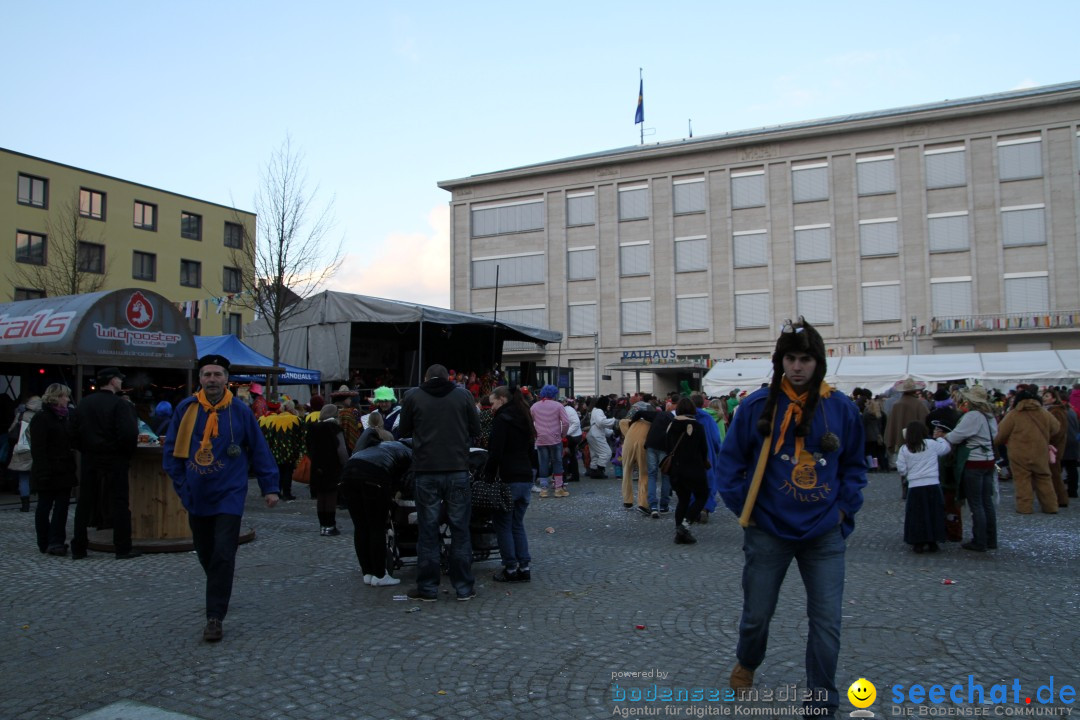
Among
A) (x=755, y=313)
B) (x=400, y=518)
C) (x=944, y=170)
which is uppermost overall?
(x=944, y=170)

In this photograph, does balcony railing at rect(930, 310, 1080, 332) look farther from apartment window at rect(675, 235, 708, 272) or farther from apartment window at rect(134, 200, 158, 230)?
apartment window at rect(134, 200, 158, 230)

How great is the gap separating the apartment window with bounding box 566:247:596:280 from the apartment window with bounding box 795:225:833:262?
11.5 meters

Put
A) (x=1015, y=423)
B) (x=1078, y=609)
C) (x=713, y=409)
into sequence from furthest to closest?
(x=713, y=409)
(x=1015, y=423)
(x=1078, y=609)

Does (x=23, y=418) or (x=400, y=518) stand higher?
(x=23, y=418)

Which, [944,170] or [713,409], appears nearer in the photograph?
[713,409]

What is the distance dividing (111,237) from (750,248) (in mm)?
34208

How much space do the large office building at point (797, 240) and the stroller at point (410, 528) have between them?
3353 centimetres

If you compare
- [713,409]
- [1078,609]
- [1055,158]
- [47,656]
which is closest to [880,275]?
[1055,158]

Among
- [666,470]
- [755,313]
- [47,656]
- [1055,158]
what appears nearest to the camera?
[47,656]

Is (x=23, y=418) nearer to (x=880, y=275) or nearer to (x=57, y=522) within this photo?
(x=57, y=522)

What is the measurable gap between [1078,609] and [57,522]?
9.24 m

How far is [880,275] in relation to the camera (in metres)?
43.1

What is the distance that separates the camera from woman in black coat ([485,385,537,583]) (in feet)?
23.4

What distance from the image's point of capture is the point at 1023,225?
41.1 meters
